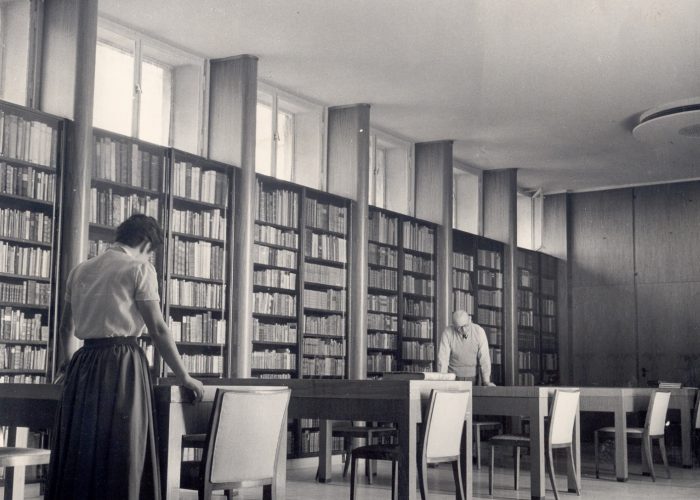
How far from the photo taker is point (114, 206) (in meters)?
7.04

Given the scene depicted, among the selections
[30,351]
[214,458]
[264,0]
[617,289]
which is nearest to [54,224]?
[30,351]

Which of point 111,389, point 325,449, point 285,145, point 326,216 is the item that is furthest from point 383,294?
point 111,389

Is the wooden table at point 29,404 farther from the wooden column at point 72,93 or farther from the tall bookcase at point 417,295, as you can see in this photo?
the tall bookcase at point 417,295

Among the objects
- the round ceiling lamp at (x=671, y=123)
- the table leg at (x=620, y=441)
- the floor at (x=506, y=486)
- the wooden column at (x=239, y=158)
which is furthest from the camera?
the round ceiling lamp at (x=671, y=123)

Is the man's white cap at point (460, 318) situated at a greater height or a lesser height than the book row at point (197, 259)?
lesser

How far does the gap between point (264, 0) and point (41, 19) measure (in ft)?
5.81

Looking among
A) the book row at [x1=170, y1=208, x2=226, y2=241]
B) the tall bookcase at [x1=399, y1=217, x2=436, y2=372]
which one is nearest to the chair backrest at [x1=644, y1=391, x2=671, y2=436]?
the tall bookcase at [x1=399, y1=217, x2=436, y2=372]

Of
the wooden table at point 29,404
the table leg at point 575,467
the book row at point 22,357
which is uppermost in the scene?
the book row at point 22,357

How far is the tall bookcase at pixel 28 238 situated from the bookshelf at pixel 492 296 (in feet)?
23.8

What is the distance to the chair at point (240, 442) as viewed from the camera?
3.36 metres

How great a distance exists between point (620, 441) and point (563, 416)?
1.54 m

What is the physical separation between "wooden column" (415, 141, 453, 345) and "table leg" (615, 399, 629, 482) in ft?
13.2

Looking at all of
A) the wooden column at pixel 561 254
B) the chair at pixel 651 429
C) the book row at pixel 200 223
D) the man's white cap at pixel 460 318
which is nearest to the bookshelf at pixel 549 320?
the wooden column at pixel 561 254

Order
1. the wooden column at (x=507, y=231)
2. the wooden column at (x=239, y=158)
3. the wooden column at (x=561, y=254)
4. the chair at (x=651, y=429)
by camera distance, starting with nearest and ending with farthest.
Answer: the chair at (x=651, y=429), the wooden column at (x=239, y=158), the wooden column at (x=507, y=231), the wooden column at (x=561, y=254)
